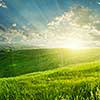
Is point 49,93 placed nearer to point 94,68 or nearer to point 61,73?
point 61,73

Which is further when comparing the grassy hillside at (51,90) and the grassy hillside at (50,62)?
the grassy hillside at (50,62)

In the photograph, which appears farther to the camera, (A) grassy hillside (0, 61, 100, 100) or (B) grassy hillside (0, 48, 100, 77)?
(B) grassy hillside (0, 48, 100, 77)

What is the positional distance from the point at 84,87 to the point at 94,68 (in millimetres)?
5071

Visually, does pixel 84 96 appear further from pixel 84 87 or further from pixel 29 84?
pixel 29 84

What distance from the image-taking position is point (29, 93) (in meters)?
9.60

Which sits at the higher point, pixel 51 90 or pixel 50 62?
pixel 51 90

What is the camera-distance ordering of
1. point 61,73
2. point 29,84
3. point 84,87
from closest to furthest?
1. point 84,87
2. point 29,84
3. point 61,73

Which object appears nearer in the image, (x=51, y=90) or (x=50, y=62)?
(x=51, y=90)

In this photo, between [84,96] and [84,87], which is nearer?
[84,96]

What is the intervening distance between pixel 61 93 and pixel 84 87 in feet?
3.66

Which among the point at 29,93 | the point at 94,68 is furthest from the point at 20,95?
the point at 94,68

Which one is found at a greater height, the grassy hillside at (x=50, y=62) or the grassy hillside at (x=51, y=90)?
the grassy hillside at (x=51, y=90)

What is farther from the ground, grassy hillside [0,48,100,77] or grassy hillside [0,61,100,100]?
grassy hillside [0,61,100,100]

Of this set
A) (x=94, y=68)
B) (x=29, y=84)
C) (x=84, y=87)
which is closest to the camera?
(x=84, y=87)
